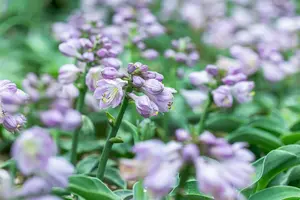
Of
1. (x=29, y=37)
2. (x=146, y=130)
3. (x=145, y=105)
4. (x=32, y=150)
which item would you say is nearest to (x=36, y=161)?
(x=32, y=150)

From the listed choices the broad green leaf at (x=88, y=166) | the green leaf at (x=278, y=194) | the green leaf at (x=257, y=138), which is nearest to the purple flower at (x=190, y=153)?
the green leaf at (x=278, y=194)

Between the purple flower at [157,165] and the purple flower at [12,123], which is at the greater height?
the purple flower at [157,165]

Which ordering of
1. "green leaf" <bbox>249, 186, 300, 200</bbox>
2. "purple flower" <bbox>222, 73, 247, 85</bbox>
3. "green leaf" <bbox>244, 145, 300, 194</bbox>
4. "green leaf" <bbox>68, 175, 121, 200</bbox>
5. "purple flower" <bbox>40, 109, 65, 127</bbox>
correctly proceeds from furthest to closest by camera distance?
"purple flower" <bbox>222, 73, 247, 85</bbox>, "green leaf" <bbox>244, 145, 300, 194</bbox>, "green leaf" <bbox>249, 186, 300, 200</bbox>, "green leaf" <bbox>68, 175, 121, 200</bbox>, "purple flower" <bbox>40, 109, 65, 127</bbox>

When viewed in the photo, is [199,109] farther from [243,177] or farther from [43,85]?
[243,177]

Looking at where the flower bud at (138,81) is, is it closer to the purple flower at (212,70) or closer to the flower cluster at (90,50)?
the flower cluster at (90,50)

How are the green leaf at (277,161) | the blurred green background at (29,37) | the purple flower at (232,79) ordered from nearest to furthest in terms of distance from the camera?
the green leaf at (277,161)
the purple flower at (232,79)
the blurred green background at (29,37)

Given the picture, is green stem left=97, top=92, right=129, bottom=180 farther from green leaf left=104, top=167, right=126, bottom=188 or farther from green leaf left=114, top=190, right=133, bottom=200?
green leaf left=104, top=167, right=126, bottom=188

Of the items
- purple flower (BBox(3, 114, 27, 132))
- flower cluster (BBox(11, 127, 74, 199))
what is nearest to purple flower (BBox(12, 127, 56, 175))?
flower cluster (BBox(11, 127, 74, 199))

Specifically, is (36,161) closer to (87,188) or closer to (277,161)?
(87,188)
